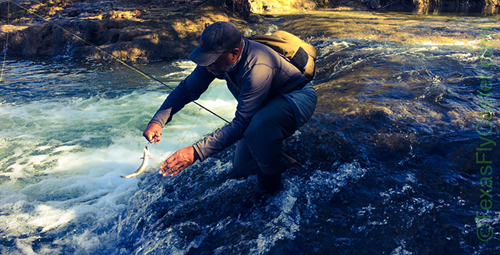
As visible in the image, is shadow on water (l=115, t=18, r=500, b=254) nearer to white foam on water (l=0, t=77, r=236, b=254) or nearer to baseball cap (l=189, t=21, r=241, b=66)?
white foam on water (l=0, t=77, r=236, b=254)

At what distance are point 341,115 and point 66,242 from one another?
3.01 metres

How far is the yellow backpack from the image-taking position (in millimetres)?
2795

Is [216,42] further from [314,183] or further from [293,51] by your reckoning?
[314,183]

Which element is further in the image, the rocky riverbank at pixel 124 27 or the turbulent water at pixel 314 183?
the rocky riverbank at pixel 124 27

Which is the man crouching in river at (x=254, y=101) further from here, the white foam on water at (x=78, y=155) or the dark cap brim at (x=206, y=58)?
the white foam on water at (x=78, y=155)

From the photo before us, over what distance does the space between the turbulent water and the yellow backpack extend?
88cm

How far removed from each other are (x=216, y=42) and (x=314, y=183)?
4.94ft

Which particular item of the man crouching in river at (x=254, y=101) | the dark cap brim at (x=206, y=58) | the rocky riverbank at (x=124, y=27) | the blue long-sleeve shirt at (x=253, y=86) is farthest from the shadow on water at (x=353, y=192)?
the rocky riverbank at (x=124, y=27)

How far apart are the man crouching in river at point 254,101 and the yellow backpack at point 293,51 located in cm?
7

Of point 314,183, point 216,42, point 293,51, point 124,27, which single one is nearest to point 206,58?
point 216,42

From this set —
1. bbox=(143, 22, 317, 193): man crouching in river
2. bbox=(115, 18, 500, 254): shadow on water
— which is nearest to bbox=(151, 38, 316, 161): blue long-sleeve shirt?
bbox=(143, 22, 317, 193): man crouching in river

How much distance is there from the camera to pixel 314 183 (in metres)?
2.91

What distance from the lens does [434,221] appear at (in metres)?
2.29

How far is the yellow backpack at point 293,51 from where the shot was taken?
2.79 meters
